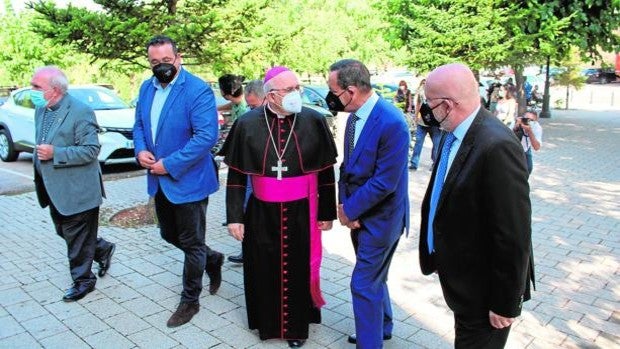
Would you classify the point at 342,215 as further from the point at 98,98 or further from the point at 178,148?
the point at 98,98

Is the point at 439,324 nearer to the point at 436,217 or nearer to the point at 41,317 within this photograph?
the point at 436,217

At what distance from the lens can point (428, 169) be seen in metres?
10.8

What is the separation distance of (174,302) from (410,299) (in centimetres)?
209

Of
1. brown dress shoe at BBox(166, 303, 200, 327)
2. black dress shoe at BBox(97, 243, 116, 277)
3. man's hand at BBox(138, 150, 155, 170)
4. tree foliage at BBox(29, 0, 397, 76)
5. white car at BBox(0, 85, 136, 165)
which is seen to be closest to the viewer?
man's hand at BBox(138, 150, 155, 170)

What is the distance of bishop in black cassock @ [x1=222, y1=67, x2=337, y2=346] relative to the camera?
373 cm

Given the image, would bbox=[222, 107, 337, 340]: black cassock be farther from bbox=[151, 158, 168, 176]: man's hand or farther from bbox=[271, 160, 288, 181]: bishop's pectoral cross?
bbox=[151, 158, 168, 176]: man's hand

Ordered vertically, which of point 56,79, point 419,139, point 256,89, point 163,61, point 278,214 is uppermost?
point 163,61

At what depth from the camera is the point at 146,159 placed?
4043 millimetres

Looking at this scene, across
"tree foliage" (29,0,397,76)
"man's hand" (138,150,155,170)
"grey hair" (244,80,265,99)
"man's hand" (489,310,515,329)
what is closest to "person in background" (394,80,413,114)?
"tree foliage" (29,0,397,76)

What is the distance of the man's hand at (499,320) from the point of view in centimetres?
231

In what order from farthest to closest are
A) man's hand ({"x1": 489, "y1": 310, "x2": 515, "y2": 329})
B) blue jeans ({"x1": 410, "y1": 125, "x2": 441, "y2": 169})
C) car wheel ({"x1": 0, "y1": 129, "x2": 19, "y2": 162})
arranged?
1. car wheel ({"x1": 0, "y1": 129, "x2": 19, "y2": 162})
2. blue jeans ({"x1": 410, "y1": 125, "x2": 441, "y2": 169})
3. man's hand ({"x1": 489, "y1": 310, "x2": 515, "y2": 329})

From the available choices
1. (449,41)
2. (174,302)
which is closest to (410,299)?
(174,302)

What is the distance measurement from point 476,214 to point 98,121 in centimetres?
997

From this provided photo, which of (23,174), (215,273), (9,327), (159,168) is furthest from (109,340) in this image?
(23,174)
